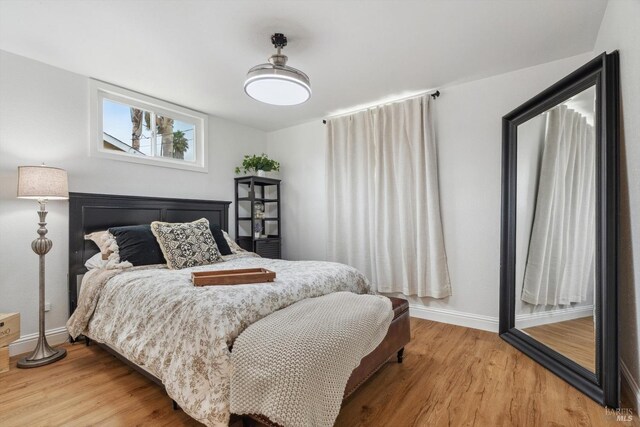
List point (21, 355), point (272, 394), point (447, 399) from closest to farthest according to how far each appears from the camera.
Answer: point (272, 394)
point (447, 399)
point (21, 355)

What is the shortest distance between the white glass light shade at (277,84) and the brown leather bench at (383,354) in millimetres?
1701

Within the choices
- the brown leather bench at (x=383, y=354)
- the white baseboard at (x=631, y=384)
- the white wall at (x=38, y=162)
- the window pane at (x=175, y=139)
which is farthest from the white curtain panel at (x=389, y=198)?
the white wall at (x=38, y=162)

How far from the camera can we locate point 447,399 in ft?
5.99

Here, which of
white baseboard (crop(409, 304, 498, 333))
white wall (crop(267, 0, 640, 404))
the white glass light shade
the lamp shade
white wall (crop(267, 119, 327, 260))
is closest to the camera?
the white glass light shade

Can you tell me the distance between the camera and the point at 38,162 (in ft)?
8.48

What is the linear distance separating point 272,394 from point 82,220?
2.53 meters

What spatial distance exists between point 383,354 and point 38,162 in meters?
3.15

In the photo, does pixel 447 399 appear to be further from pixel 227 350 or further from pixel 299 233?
pixel 299 233

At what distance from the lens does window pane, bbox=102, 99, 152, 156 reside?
10.2ft

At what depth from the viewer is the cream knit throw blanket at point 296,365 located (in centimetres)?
127

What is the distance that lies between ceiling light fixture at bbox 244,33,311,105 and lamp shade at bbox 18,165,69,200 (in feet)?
5.34

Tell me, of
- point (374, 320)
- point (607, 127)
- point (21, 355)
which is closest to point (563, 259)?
point (607, 127)

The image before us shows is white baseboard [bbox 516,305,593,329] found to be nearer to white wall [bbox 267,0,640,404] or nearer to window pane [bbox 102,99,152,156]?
white wall [bbox 267,0,640,404]

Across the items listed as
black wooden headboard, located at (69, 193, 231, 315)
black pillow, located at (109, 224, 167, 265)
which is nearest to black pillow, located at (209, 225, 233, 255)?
black wooden headboard, located at (69, 193, 231, 315)
